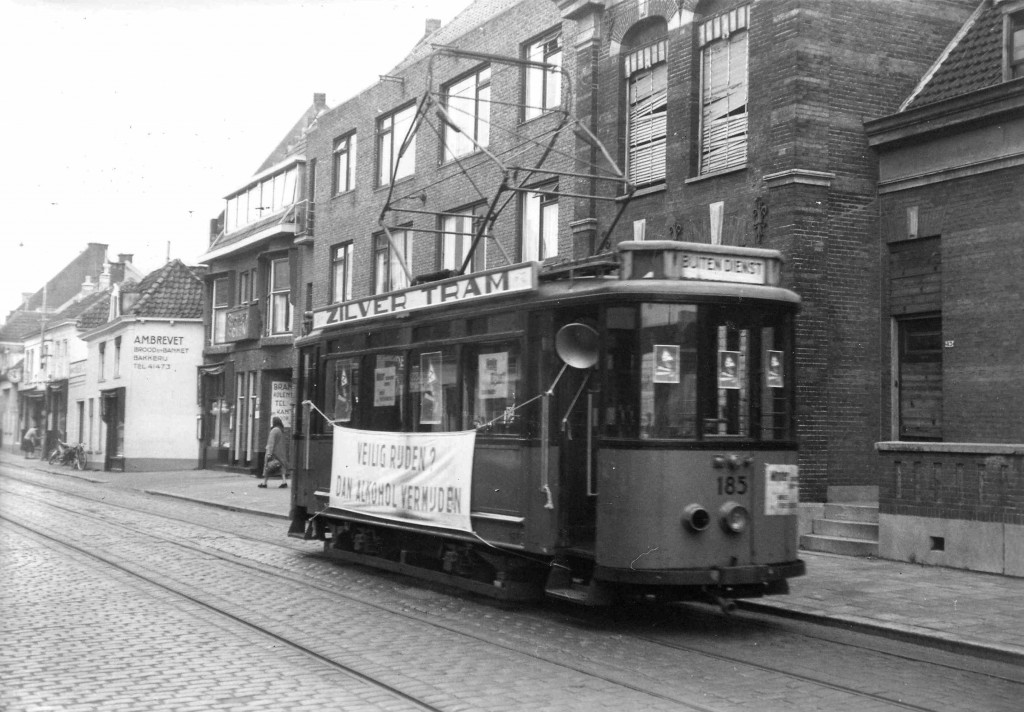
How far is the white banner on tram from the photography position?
444 inches

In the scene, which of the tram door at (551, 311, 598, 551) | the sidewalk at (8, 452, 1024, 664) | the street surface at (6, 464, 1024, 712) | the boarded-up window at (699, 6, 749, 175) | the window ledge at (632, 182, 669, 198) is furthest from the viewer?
the window ledge at (632, 182, 669, 198)

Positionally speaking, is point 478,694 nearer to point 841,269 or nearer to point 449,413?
point 449,413

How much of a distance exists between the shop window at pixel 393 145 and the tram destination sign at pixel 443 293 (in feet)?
48.6

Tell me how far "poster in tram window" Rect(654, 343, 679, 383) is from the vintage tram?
0.01 m

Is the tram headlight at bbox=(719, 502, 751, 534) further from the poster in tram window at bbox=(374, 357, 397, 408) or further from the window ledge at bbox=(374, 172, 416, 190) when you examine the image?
the window ledge at bbox=(374, 172, 416, 190)

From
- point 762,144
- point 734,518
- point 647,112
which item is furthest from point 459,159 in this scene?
point 734,518

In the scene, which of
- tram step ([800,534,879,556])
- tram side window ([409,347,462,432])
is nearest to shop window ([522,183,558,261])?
tram step ([800,534,879,556])

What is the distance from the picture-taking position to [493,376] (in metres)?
10.9

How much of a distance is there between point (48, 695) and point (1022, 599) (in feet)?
27.6

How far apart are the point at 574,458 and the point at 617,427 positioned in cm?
71

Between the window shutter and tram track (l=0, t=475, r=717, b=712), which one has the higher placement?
the window shutter

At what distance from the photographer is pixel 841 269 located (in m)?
15.9

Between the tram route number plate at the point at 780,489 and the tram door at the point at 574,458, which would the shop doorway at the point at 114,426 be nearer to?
the tram door at the point at 574,458

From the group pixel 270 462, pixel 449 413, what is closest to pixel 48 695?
pixel 449 413
